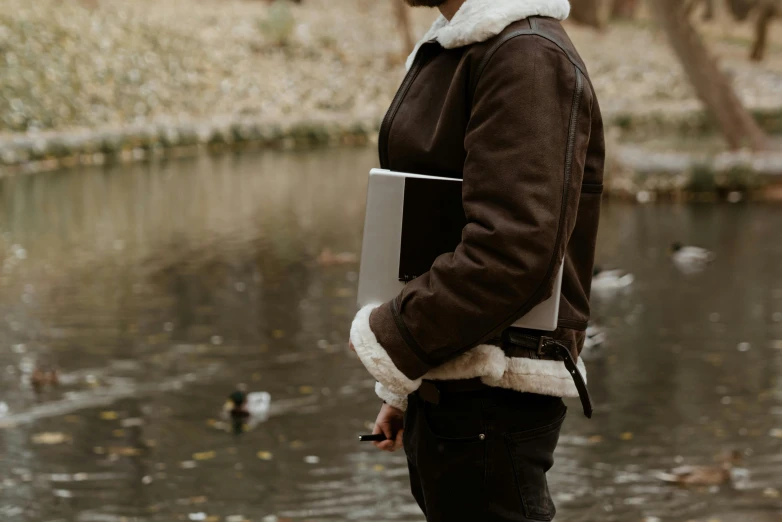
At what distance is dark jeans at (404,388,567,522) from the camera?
2.09 meters

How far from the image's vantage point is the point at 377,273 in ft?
6.95

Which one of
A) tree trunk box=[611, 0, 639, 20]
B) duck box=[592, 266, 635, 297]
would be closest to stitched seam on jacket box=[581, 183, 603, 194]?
duck box=[592, 266, 635, 297]

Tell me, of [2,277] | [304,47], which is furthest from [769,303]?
[304,47]

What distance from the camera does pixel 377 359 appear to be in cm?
203

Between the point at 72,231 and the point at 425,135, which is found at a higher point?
the point at 425,135

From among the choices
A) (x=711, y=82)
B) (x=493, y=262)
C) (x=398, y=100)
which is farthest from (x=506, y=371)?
(x=711, y=82)

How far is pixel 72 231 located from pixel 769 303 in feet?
29.0

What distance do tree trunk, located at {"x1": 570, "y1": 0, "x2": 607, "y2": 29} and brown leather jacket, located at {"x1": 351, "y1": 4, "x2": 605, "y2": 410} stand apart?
41.1m

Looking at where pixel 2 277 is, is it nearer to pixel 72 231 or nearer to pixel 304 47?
pixel 72 231

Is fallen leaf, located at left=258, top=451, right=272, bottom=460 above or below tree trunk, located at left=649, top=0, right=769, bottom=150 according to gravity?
below

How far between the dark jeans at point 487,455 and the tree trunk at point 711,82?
57.0 ft

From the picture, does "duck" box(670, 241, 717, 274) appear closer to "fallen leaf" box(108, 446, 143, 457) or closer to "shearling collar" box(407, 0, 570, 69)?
"fallen leaf" box(108, 446, 143, 457)

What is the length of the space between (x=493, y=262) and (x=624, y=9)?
44.0 metres

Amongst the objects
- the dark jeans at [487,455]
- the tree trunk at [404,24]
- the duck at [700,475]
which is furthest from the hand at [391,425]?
the tree trunk at [404,24]
